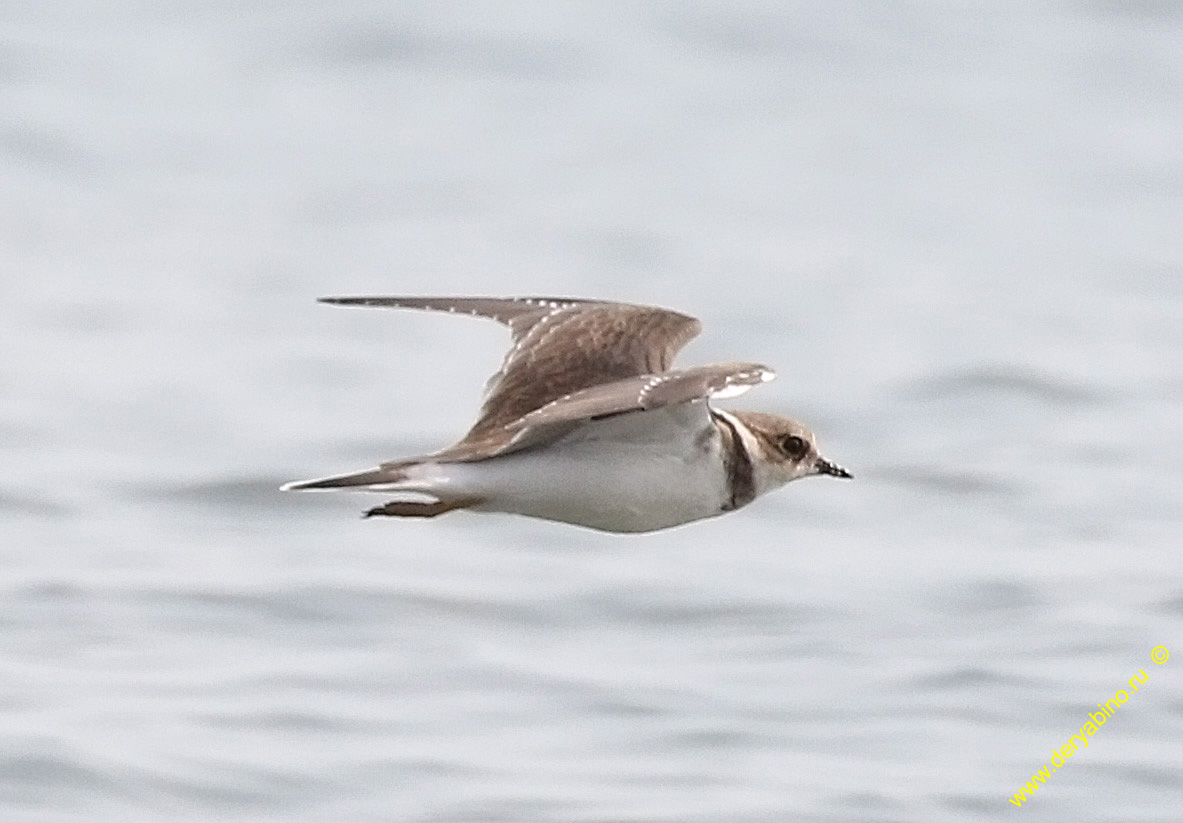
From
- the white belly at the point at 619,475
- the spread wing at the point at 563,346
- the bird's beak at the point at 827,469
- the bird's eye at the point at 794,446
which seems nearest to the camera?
the white belly at the point at 619,475

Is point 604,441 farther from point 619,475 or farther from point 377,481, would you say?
point 377,481

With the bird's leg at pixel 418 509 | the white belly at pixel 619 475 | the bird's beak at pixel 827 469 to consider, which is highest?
the bird's beak at pixel 827 469

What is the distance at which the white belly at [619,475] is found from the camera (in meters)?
10.3

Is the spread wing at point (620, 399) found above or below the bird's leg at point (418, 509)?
above

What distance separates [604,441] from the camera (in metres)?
10.4

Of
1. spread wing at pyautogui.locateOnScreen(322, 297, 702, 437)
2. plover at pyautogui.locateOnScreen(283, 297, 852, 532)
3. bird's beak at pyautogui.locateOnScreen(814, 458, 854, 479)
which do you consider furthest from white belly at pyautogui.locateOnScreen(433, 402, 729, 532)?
bird's beak at pyautogui.locateOnScreen(814, 458, 854, 479)

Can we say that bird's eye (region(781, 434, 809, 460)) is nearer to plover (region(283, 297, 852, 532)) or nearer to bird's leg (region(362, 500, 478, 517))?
plover (region(283, 297, 852, 532))

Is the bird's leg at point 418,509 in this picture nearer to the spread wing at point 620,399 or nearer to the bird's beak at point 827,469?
the spread wing at point 620,399

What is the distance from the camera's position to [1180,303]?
21.6 metres

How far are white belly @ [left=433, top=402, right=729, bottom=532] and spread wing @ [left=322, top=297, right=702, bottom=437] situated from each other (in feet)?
1.32

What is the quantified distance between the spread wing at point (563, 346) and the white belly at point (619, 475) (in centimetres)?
40

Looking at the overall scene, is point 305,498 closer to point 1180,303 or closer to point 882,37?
point 1180,303

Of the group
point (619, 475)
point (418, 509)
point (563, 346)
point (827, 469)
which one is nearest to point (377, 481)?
point (418, 509)

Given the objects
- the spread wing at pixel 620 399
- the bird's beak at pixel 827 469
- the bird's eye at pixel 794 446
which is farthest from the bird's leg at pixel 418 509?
the bird's beak at pixel 827 469
